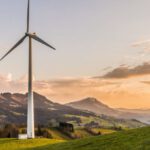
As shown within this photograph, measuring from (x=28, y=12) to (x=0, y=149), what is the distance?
41573 mm

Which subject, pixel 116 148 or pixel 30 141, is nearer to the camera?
pixel 116 148

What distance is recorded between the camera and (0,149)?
76375 millimetres

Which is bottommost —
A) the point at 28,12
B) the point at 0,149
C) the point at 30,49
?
the point at 0,149

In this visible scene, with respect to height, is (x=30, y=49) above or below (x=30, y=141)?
above

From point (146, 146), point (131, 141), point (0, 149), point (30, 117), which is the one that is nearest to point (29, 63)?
point (30, 117)

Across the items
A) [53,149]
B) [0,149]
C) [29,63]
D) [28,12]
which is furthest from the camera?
[28,12]

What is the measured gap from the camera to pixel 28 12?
104m

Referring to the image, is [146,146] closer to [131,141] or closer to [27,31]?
[131,141]

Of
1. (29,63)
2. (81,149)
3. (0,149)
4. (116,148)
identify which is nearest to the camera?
(116,148)

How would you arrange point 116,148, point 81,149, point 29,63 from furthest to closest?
point 29,63 < point 81,149 < point 116,148

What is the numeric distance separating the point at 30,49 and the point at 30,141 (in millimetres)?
23637

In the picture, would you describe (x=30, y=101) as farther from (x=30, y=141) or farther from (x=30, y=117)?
(x=30, y=141)

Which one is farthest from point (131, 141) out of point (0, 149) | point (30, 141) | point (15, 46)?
point (15, 46)

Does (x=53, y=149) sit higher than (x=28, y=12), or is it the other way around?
(x=28, y=12)
